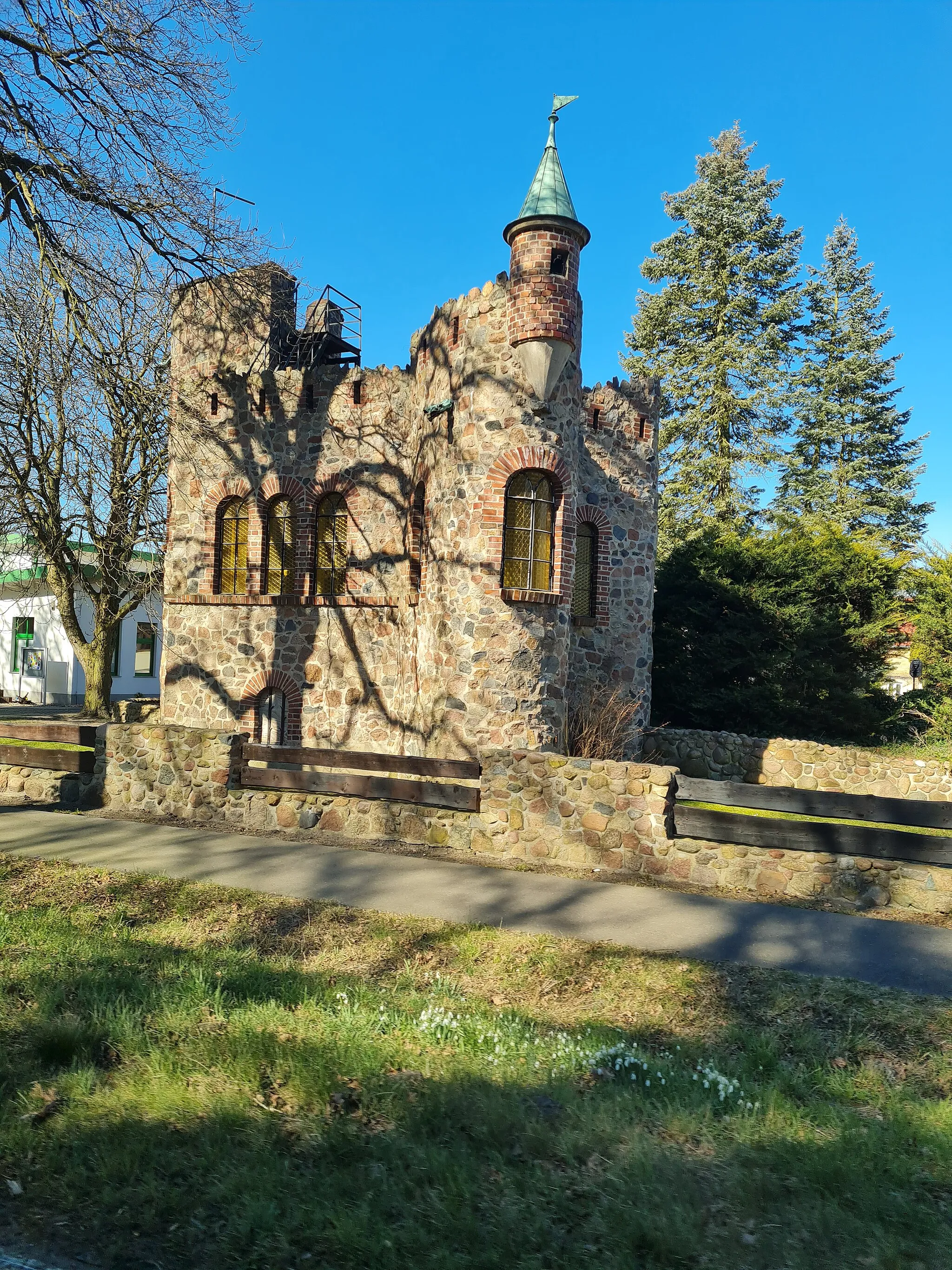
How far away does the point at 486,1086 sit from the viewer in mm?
4051

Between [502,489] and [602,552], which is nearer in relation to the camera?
[502,489]

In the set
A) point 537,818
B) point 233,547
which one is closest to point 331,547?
point 233,547

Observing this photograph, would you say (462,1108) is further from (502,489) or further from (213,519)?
(213,519)

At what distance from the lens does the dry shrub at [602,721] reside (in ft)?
45.5

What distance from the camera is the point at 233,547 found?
17547 mm

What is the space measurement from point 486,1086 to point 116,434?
1726 centimetres

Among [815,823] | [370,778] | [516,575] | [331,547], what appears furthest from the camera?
[331,547]

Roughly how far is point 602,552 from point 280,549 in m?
6.41

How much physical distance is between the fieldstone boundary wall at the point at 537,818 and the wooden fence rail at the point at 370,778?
0.34 feet

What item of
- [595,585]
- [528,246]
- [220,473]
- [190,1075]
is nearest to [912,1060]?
[190,1075]

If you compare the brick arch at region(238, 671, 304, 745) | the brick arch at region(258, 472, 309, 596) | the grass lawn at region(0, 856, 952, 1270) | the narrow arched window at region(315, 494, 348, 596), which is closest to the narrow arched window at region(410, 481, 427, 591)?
the narrow arched window at region(315, 494, 348, 596)

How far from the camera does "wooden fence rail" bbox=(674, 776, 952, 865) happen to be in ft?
24.0

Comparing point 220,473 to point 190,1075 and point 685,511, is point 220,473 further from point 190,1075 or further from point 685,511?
point 685,511

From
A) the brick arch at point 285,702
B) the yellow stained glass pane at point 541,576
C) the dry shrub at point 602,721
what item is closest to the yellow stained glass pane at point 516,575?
the yellow stained glass pane at point 541,576
